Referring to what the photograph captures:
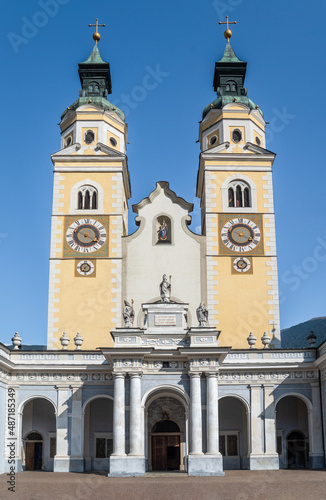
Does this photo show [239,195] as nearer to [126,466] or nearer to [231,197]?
[231,197]

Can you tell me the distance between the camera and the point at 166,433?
33844 mm

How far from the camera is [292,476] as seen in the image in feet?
91.8

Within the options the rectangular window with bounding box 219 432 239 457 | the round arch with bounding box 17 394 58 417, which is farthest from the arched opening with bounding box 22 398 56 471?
the rectangular window with bounding box 219 432 239 457

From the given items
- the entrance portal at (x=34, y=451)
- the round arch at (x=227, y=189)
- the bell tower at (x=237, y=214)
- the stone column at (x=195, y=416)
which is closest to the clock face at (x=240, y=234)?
the bell tower at (x=237, y=214)

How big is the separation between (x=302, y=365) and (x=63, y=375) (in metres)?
11.8

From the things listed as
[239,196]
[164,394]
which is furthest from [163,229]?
[164,394]

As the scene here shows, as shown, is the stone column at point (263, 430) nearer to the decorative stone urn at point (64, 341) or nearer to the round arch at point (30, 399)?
the round arch at point (30, 399)

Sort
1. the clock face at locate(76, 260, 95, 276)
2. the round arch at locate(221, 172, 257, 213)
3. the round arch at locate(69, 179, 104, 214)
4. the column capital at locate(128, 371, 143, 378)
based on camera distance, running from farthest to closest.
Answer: the round arch at locate(221, 172, 257, 213) → the round arch at locate(69, 179, 104, 214) → the clock face at locate(76, 260, 95, 276) → the column capital at locate(128, 371, 143, 378)

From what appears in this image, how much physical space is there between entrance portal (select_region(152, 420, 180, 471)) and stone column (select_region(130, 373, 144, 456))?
3178 mm

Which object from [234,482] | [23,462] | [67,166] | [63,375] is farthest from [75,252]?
[234,482]

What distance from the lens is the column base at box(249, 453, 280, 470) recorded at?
32.1 meters

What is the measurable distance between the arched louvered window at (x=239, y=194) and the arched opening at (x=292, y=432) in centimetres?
1235

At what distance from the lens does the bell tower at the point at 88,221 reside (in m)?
38.5

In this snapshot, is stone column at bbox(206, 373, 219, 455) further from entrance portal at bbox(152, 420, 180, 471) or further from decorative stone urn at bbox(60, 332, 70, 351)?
decorative stone urn at bbox(60, 332, 70, 351)
